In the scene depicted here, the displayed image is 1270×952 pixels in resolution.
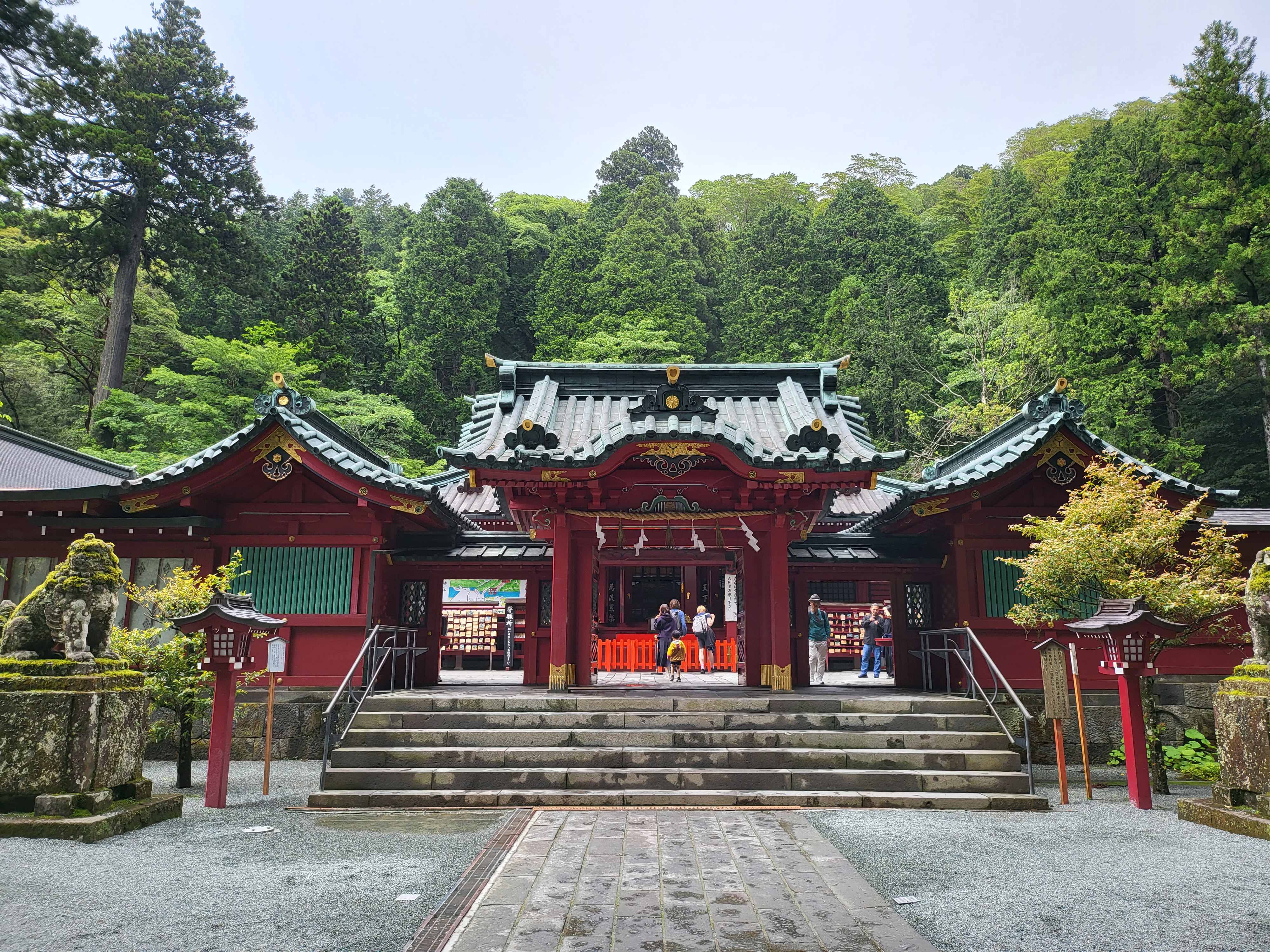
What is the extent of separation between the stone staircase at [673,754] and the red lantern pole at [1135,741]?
1.21 m

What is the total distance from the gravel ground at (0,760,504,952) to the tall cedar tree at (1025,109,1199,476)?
24.9m

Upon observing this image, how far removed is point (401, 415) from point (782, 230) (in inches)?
870

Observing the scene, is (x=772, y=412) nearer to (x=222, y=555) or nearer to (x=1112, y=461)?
(x=1112, y=461)

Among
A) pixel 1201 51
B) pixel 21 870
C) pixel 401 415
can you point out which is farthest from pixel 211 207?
pixel 1201 51

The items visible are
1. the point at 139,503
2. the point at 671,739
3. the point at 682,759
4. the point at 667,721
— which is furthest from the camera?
the point at 139,503

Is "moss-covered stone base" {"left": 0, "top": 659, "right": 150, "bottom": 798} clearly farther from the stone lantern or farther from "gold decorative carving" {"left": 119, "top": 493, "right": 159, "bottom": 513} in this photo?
the stone lantern

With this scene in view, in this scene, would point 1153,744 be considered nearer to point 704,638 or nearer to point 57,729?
point 704,638

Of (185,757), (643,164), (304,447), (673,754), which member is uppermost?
(643,164)

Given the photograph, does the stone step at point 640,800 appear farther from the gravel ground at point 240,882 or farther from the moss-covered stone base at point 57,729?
the moss-covered stone base at point 57,729

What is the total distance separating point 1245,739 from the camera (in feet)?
25.2

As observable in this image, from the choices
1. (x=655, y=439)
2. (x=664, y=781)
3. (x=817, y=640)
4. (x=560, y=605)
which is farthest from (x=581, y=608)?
(x=817, y=640)

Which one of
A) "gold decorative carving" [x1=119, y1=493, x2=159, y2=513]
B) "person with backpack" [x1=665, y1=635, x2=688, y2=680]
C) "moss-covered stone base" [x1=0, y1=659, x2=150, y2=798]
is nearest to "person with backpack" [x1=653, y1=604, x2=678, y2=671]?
"person with backpack" [x1=665, y1=635, x2=688, y2=680]

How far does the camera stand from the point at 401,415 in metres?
28.8

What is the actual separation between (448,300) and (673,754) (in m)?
29.9
